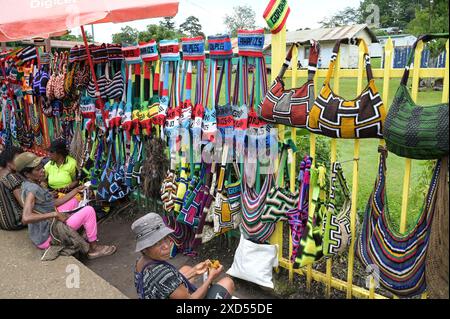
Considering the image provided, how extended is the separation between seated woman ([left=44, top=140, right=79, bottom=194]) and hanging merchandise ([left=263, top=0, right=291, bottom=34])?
278 centimetres

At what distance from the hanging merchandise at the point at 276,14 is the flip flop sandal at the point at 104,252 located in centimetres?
260

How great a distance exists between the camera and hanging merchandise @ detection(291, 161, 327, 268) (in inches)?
102

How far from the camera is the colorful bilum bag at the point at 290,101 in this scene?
271cm

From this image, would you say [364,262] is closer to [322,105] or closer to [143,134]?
[322,105]

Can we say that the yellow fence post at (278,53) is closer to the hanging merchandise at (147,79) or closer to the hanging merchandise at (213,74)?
the hanging merchandise at (213,74)

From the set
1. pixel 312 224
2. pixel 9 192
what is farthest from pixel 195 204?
pixel 9 192

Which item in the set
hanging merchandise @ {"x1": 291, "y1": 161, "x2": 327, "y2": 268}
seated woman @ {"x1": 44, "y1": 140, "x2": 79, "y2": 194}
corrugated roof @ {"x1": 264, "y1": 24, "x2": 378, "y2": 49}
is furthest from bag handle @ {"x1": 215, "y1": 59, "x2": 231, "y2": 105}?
seated woman @ {"x1": 44, "y1": 140, "x2": 79, "y2": 194}

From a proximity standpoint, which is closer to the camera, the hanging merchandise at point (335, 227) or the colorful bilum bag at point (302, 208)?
the hanging merchandise at point (335, 227)

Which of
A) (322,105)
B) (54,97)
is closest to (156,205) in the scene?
(54,97)

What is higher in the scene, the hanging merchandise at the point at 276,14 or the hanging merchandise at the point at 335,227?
the hanging merchandise at the point at 276,14

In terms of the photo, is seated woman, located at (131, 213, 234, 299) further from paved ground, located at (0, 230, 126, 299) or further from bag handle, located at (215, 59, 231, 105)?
bag handle, located at (215, 59, 231, 105)

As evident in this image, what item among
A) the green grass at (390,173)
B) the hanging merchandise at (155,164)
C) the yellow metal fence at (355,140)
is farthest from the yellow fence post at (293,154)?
the hanging merchandise at (155,164)

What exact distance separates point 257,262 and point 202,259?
79 cm

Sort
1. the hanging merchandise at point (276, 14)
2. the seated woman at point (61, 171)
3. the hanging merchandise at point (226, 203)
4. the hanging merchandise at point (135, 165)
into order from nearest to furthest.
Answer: the hanging merchandise at point (276, 14), the hanging merchandise at point (226, 203), the hanging merchandise at point (135, 165), the seated woman at point (61, 171)
